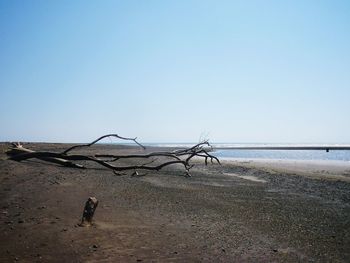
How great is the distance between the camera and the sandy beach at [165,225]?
6074 mm

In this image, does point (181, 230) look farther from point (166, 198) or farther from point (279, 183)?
point (279, 183)

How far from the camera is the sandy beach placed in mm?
6074

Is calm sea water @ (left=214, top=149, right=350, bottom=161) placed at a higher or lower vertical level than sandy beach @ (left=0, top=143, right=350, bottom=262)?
higher

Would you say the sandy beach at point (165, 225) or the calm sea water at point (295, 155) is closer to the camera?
the sandy beach at point (165, 225)

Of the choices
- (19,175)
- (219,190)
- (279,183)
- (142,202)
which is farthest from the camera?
(279,183)

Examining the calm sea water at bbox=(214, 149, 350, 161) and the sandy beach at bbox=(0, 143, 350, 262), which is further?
the calm sea water at bbox=(214, 149, 350, 161)

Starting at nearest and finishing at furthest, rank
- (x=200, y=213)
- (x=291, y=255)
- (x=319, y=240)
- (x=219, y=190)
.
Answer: (x=291, y=255) < (x=319, y=240) < (x=200, y=213) < (x=219, y=190)

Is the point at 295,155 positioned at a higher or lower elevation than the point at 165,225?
higher

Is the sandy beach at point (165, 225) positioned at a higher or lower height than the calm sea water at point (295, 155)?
lower

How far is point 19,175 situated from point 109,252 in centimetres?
879

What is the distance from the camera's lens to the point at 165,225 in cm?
799

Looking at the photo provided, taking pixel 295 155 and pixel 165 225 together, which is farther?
pixel 295 155

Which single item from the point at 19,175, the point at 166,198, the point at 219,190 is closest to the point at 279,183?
the point at 219,190

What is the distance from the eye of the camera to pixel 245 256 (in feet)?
20.4
